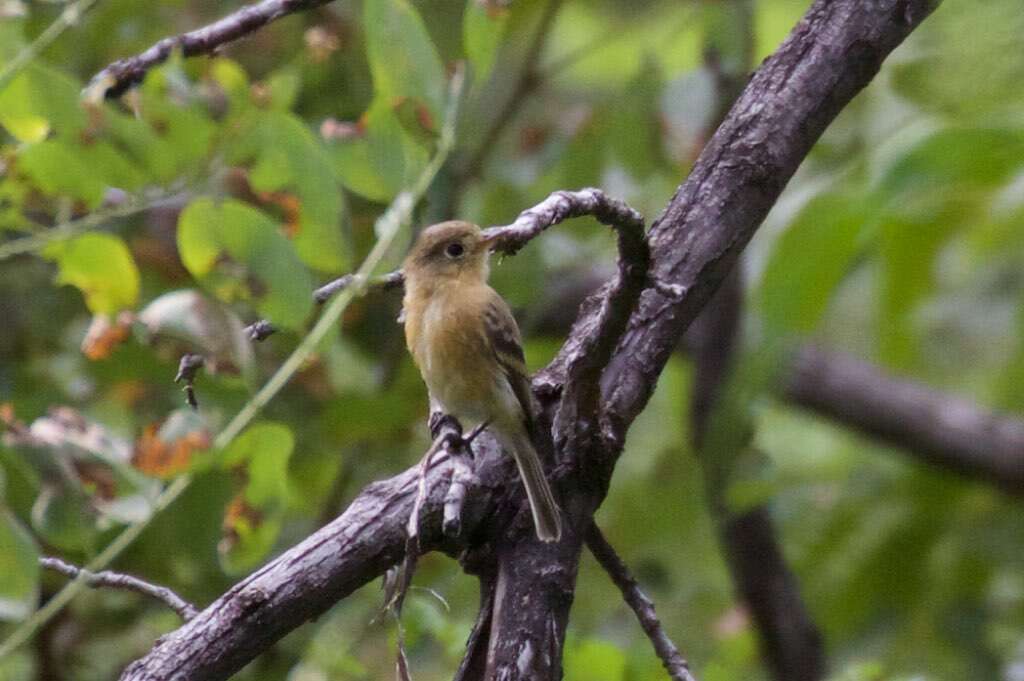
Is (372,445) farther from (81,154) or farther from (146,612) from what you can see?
(81,154)

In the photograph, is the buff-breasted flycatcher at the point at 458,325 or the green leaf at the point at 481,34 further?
the buff-breasted flycatcher at the point at 458,325

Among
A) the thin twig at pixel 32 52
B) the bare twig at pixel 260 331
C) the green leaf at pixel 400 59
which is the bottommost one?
the bare twig at pixel 260 331

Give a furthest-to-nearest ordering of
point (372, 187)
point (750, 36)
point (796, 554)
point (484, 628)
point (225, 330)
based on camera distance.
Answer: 1. point (796, 554)
2. point (750, 36)
3. point (484, 628)
4. point (372, 187)
5. point (225, 330)

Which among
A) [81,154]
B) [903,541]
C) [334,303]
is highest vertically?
[903,541]

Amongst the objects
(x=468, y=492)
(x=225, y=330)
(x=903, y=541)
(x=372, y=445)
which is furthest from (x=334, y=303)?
(x=903, y=541)

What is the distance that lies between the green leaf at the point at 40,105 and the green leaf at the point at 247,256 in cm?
16

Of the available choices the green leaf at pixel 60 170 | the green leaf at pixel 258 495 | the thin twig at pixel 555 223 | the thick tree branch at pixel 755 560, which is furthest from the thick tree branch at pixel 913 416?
the green leaf at pixel 60 170

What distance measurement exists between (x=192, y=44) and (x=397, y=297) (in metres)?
1.65

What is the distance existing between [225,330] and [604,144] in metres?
2.12

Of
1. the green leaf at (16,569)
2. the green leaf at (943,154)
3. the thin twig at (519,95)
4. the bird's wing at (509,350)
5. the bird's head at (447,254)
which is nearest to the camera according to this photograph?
the green leaf at (16,569)

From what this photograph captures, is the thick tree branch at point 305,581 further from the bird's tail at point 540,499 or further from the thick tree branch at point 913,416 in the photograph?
the thick tree branch at point 913,416

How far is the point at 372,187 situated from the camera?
4.79 ft

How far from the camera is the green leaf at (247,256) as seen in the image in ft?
4.16

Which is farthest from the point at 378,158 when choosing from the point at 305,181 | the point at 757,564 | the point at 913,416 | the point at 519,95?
the point at 913,416
